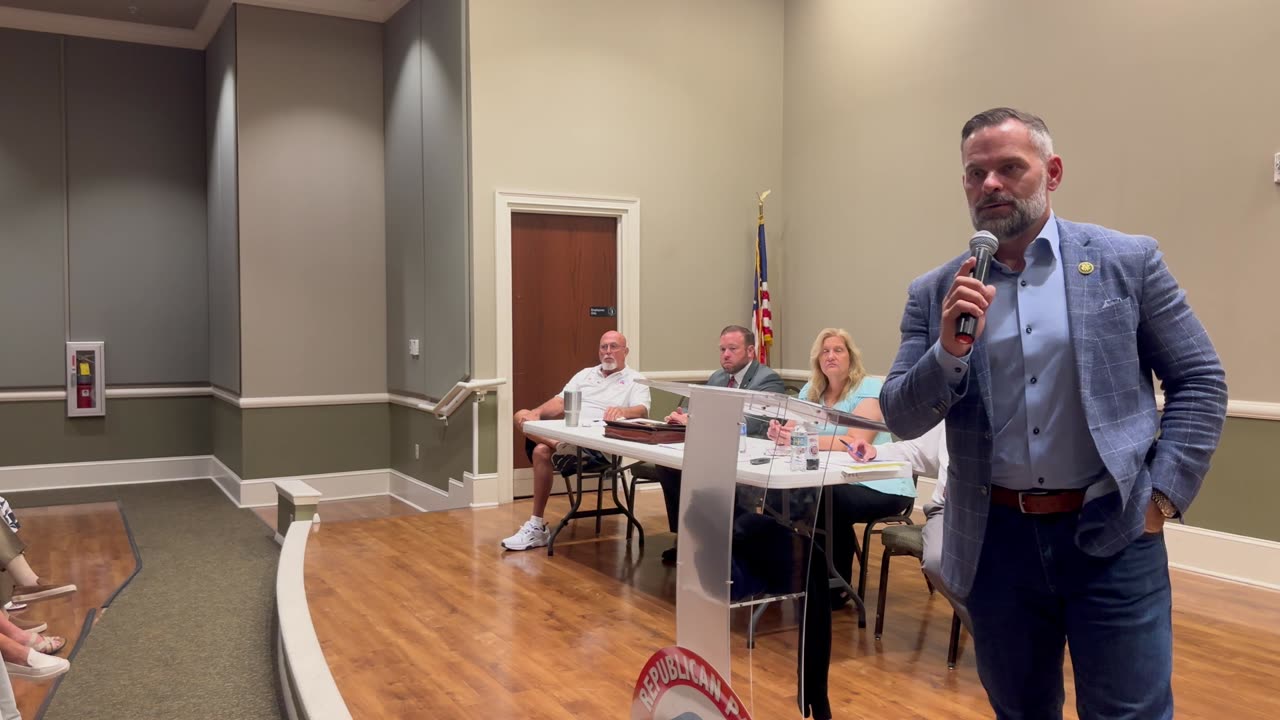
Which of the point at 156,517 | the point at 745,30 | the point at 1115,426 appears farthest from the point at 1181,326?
the point at 156,517

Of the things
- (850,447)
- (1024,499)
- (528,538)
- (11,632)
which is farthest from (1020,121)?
(528,538)

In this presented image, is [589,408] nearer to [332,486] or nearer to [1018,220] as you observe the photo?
[332,486]

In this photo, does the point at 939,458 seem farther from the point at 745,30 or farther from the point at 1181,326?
the point at 745,30

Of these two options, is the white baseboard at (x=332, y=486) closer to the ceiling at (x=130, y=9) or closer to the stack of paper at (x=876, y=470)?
the ceiling at (x=130, y=9)

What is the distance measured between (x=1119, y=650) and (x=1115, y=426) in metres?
0.35

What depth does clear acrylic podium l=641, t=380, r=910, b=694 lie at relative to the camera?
5.77ft

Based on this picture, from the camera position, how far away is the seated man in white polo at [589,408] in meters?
5.62

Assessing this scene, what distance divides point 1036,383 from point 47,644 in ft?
13.3

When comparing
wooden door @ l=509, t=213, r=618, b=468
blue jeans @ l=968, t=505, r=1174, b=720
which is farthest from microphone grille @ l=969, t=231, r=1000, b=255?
wooden door @ l=509, t=213, r=618, b=468

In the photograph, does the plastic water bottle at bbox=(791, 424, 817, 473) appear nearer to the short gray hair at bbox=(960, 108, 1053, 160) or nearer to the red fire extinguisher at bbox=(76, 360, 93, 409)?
the short gray hair at bbox=(960, 108, 1053, 160)

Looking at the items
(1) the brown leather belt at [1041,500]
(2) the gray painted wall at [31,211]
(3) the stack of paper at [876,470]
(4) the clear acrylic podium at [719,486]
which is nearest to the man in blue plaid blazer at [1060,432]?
(1) the brown leather belt at [1041,500]

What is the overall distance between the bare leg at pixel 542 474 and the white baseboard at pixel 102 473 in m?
4.73

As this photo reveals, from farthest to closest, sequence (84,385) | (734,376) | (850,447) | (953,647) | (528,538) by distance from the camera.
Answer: (84,385) → (528,538) → (734,376) → (850,447) → (953,647)

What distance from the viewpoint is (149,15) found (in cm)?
834
